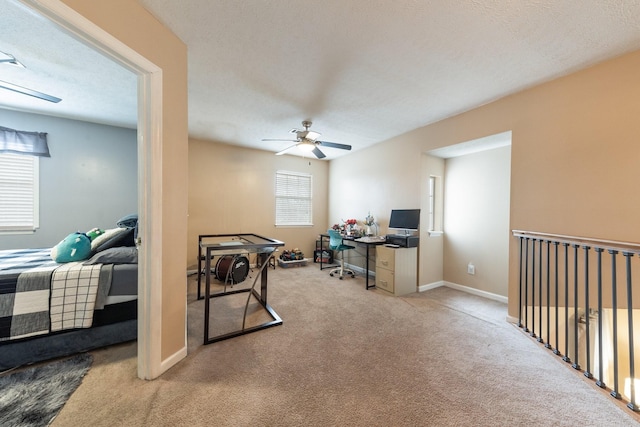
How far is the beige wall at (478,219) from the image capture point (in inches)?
128

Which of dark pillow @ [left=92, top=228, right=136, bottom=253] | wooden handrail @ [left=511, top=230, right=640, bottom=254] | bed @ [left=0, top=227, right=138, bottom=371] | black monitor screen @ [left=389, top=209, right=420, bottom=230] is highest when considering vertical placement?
black monitor screen @ [left=389, top=209, right=420, bottom=230]

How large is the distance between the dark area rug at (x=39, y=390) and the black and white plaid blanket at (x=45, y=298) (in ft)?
0.86

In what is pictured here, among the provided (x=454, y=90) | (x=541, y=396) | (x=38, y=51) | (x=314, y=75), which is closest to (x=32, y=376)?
(x=38, y=51)

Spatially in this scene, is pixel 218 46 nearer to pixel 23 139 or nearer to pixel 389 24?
pixel 389 24

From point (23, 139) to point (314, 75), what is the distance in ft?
13.5

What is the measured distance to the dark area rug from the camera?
1.29 meters

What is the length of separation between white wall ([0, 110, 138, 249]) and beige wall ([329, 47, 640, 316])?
17.4 feet

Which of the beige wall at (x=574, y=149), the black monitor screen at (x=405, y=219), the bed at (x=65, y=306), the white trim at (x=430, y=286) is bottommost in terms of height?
the white trim at (x=430, y=286)

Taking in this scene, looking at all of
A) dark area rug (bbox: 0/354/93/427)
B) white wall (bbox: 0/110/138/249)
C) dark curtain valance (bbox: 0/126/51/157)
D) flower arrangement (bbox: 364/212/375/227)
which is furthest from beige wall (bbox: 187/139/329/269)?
dark area rug (bbox: 0/354/93/427)

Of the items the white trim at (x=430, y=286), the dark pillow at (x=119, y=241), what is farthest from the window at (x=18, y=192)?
the white trim at (x=430, y=286)

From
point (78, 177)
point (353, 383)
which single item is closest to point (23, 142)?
point (78, 177)

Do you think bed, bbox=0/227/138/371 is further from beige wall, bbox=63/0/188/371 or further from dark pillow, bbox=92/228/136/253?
beige wall, bbox=63/0/188/371

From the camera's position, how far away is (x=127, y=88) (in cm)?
260

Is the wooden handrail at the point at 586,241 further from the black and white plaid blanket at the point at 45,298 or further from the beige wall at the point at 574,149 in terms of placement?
the black and white plaid blanket at the point at 45,298
